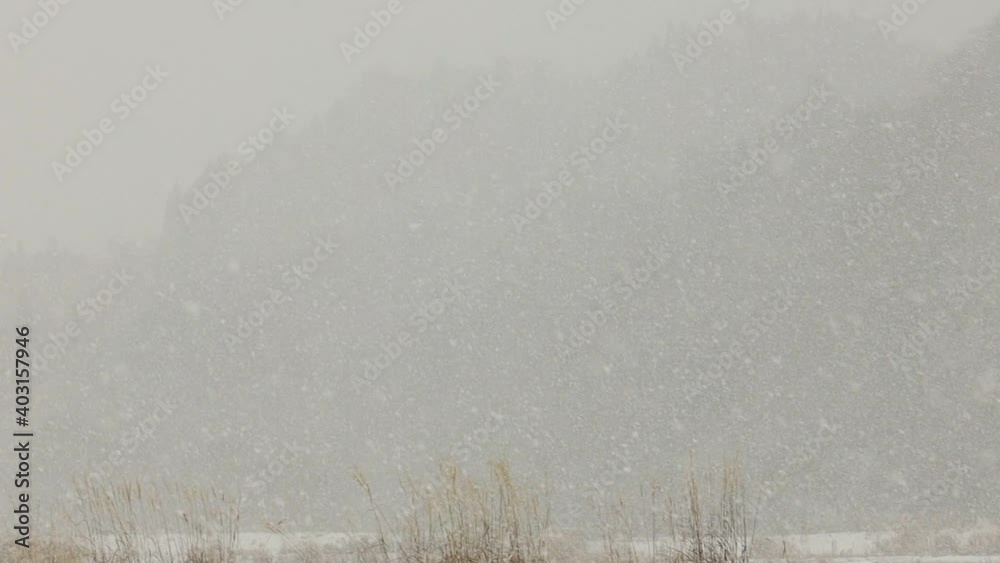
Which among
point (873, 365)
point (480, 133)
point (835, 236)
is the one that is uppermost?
point (480, 133)

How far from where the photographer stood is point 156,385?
26781 mm

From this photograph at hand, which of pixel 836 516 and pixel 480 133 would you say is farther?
pixel 480 133

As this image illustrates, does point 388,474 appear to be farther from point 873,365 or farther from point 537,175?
point 537,175

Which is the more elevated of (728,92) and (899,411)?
(728,92)

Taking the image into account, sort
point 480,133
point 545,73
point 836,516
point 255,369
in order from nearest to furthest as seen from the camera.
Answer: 1. point 836,516
2. point 255,369
3. point 480,133
4. point 545,73

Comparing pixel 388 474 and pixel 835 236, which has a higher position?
pixel 835 236

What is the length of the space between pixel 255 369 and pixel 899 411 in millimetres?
18826

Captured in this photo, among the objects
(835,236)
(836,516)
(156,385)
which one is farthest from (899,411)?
(156,385)

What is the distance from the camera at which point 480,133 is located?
37.4 meters

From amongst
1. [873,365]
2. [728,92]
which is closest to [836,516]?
[873,365]

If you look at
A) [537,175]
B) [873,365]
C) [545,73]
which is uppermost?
[545,73]

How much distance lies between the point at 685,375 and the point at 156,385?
1677 centimetres

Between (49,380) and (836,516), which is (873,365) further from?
(49,380)

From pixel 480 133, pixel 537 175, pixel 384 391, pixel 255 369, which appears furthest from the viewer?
pixel 480 133
